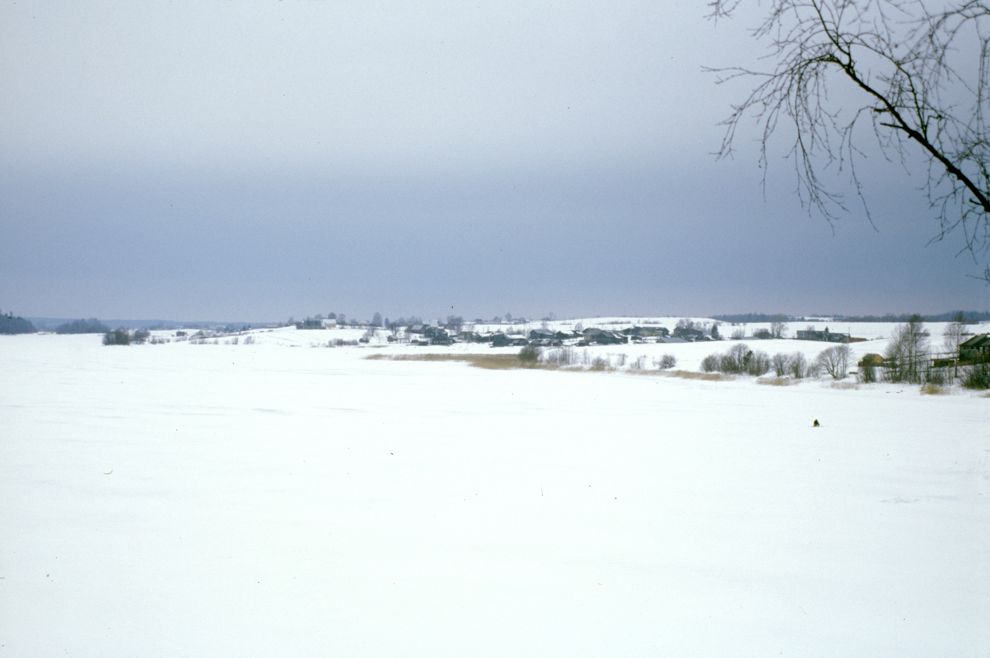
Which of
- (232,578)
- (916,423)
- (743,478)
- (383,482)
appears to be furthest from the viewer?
(916,423)

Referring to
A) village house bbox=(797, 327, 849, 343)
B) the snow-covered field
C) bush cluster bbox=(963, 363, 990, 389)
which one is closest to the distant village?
village house bbox=(797, 327, 849, 343)

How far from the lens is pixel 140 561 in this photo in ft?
13.7

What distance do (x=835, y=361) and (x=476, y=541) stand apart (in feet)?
108

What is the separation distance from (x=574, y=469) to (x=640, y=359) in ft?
107

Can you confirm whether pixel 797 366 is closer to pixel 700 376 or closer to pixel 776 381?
pixel 776 381

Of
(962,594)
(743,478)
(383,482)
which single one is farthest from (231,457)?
(962,594)

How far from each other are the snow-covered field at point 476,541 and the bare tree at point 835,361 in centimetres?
2265

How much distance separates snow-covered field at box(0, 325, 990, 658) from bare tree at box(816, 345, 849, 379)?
74.3 feet

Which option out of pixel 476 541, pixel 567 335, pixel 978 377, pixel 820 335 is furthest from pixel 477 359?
pixel 476 541

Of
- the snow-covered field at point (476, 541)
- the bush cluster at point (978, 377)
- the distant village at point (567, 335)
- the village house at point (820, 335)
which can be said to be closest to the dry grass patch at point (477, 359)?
the distant village at point (567, 335)

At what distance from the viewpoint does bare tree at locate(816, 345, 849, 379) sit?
32438 mm

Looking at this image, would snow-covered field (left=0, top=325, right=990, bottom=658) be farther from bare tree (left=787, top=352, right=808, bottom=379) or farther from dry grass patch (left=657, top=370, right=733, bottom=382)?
bare tree (left=787, top=352, right=808, bottom=379)

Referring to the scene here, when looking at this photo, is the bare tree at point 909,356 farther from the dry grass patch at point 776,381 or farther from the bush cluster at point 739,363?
the bush cluster at point 739,363

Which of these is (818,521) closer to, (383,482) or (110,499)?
(383,482)
